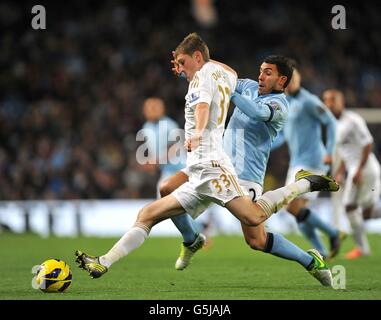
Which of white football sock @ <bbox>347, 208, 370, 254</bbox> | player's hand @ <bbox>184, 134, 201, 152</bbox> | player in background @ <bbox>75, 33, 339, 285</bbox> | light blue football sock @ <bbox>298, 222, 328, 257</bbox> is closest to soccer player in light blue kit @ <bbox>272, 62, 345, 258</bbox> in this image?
light blue football sock @ <bbox>298, 222, 328, 257</bbox>

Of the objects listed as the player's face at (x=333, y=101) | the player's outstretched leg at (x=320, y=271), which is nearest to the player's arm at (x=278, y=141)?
the player's face at (x=333, y=101)

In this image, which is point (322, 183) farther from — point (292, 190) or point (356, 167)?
point (356, 167)

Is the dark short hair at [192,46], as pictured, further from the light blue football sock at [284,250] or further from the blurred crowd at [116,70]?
the blurred crowd at [116,70]

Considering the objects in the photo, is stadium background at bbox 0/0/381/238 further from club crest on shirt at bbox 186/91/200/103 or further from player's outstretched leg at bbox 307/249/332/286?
club crest on shirt at bbox 186/91/200/103

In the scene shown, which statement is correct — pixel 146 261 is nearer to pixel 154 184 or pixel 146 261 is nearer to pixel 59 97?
pixel 154 184

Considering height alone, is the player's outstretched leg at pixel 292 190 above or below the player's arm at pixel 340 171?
above

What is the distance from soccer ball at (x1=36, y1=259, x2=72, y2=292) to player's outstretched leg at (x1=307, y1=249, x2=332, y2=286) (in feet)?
6.93

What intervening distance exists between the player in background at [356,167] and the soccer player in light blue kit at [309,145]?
34.6 inches

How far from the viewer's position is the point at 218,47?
22.4 meters

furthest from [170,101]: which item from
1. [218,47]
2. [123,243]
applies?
[123,243]

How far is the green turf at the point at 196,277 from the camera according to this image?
23.4 ft

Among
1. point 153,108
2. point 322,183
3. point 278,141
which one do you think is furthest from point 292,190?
point 153,108

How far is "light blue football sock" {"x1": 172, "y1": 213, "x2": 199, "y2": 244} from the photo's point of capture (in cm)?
834

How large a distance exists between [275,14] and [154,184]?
6.88 metres
